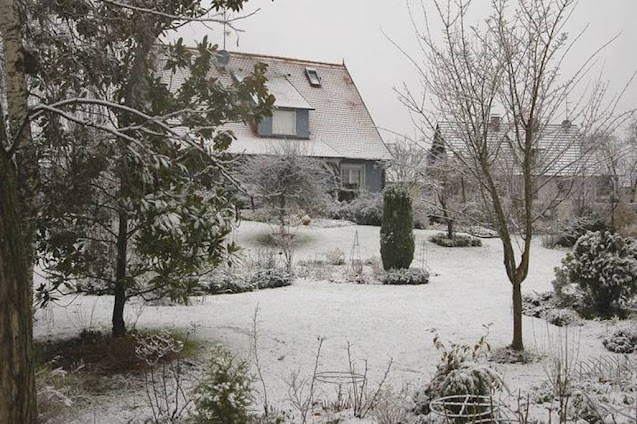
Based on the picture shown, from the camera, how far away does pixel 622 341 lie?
601cm

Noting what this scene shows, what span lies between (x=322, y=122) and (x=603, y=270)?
16.8 m

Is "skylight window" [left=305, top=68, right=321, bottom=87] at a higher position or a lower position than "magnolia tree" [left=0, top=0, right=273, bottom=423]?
higher

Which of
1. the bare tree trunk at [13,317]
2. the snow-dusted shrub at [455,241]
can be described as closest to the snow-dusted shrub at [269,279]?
the bare tree trunk at [13,317]

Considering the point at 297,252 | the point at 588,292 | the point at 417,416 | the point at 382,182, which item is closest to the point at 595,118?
the point at 588,292

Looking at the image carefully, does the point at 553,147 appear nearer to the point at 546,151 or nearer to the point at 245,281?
the point at 546,151

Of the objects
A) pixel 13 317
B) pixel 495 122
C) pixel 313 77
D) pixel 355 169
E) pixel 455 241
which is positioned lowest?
pixel 455 241

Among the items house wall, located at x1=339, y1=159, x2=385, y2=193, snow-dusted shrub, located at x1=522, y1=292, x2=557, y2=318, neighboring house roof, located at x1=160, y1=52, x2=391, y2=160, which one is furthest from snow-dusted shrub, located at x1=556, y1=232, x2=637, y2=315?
house wall, located at x1=339, y1=159, x2=385, y2=193

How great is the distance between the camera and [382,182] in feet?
78.1

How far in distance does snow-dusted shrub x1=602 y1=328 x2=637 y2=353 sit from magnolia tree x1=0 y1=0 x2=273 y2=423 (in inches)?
181

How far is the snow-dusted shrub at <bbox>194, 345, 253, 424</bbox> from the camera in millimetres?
3291

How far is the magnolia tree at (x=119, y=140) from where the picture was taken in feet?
14.4

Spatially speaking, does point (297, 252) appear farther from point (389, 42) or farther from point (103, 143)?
point (103, 143)

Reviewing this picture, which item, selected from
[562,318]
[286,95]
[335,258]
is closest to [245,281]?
[335,258]

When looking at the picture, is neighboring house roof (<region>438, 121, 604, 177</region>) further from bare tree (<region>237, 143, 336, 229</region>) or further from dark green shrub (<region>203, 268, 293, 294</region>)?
bare tree (<region>237, 143, 336, 229</region>)
